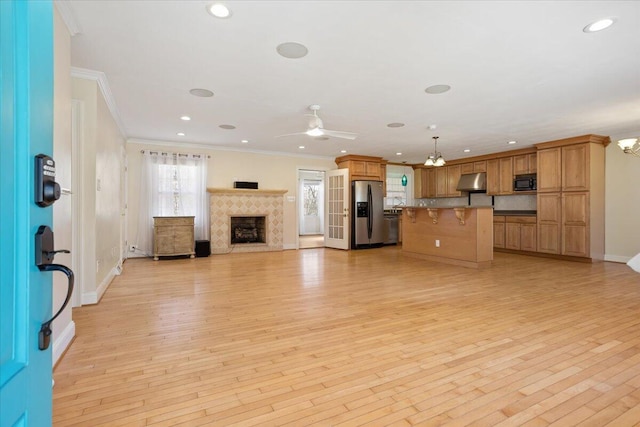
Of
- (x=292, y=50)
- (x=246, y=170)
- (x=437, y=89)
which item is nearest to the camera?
(x=292, y=50)

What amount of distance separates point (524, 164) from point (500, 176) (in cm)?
62

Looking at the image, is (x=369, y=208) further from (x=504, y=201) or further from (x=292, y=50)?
(x=292, y=50)

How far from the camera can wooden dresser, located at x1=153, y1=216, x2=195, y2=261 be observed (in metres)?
6.55

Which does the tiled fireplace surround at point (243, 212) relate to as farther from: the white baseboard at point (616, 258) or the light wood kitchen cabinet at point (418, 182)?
the white baseboard at point (616, 258)

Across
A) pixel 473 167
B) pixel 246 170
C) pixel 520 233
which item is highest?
pixel 473 167

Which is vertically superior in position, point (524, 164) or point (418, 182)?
point (524, 164)

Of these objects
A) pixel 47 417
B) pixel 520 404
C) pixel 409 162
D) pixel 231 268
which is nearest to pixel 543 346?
pixel 520 404

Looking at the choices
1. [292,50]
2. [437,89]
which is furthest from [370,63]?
[437,89]

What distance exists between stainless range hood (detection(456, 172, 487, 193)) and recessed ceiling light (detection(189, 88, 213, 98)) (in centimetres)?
705

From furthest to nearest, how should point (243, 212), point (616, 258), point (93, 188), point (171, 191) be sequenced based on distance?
point (243, 212) → point (171, 191) → point (616, 258) → point (93, 188)

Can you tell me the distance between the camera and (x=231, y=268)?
18.8 feet

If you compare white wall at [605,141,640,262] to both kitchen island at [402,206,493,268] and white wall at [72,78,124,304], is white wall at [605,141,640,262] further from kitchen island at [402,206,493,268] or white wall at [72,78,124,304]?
white wall at [72,78,124,304]

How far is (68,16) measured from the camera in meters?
2.50

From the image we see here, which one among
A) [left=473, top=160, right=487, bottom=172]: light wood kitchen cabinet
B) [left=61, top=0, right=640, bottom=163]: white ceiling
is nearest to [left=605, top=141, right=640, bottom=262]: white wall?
[left=61, top=0, right=640, bottom=163]: white ceiling
